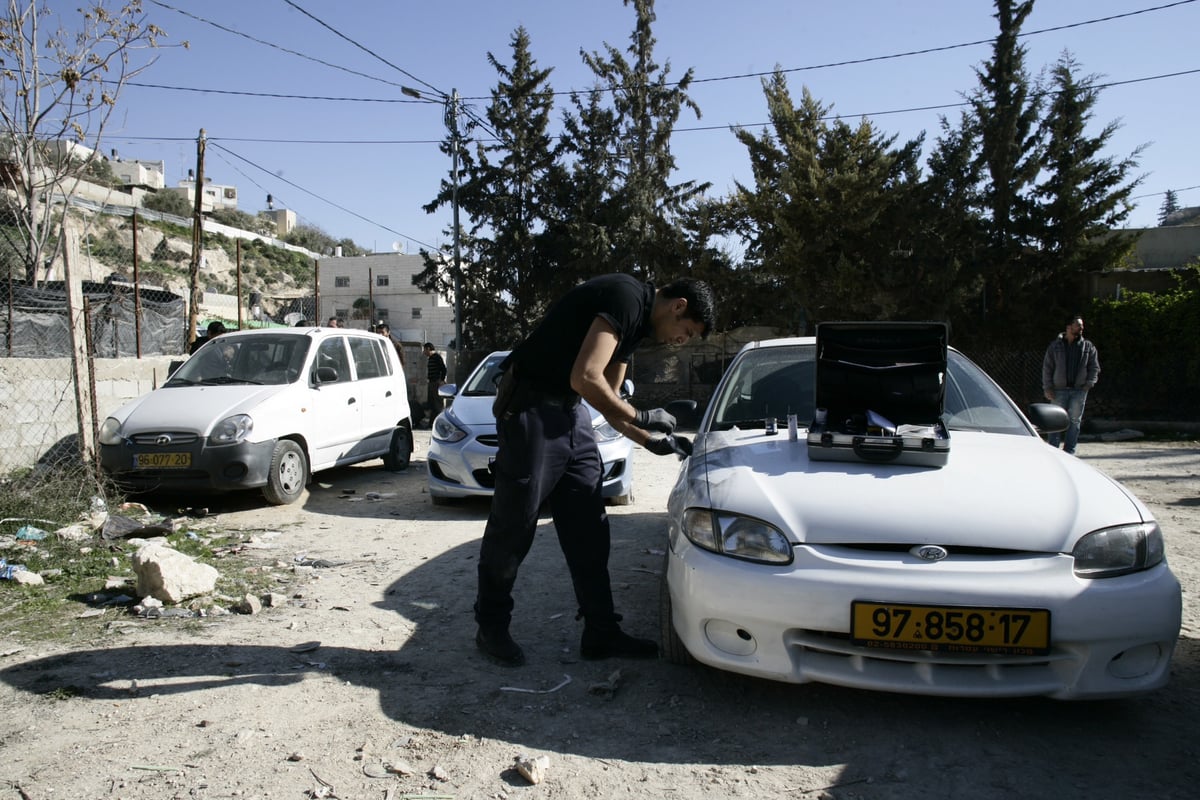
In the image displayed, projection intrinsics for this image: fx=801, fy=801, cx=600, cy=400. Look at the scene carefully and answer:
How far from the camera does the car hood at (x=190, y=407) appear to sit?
6746 mm

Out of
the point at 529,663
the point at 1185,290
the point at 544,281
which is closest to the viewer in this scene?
the point at 529,663

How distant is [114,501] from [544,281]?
54.5 ft

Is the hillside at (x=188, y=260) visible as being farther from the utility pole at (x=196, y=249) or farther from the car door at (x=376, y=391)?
the car door at (x=376, y=391)

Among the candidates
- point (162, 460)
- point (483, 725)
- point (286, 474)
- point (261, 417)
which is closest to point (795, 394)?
point (483, 725)

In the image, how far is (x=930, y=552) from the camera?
105 inches

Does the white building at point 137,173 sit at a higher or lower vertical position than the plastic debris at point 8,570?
higher

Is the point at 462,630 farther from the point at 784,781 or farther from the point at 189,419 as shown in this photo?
the point at 189,419

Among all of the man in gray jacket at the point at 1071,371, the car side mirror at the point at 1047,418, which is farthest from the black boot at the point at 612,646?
the man in gray jacket at the point at 1071,371

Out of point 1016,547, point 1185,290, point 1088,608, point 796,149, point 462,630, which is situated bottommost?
point 462,630

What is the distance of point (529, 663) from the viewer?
3506mm

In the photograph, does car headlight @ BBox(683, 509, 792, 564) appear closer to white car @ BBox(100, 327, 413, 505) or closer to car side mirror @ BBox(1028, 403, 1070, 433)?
car side mirror @ BBox(1028, 403, 1070, 433)

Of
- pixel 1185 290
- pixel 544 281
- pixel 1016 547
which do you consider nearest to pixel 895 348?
pixel 1016 547

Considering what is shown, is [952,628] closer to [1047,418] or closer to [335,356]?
[1047,418]

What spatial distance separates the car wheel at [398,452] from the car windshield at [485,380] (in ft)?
6.05
